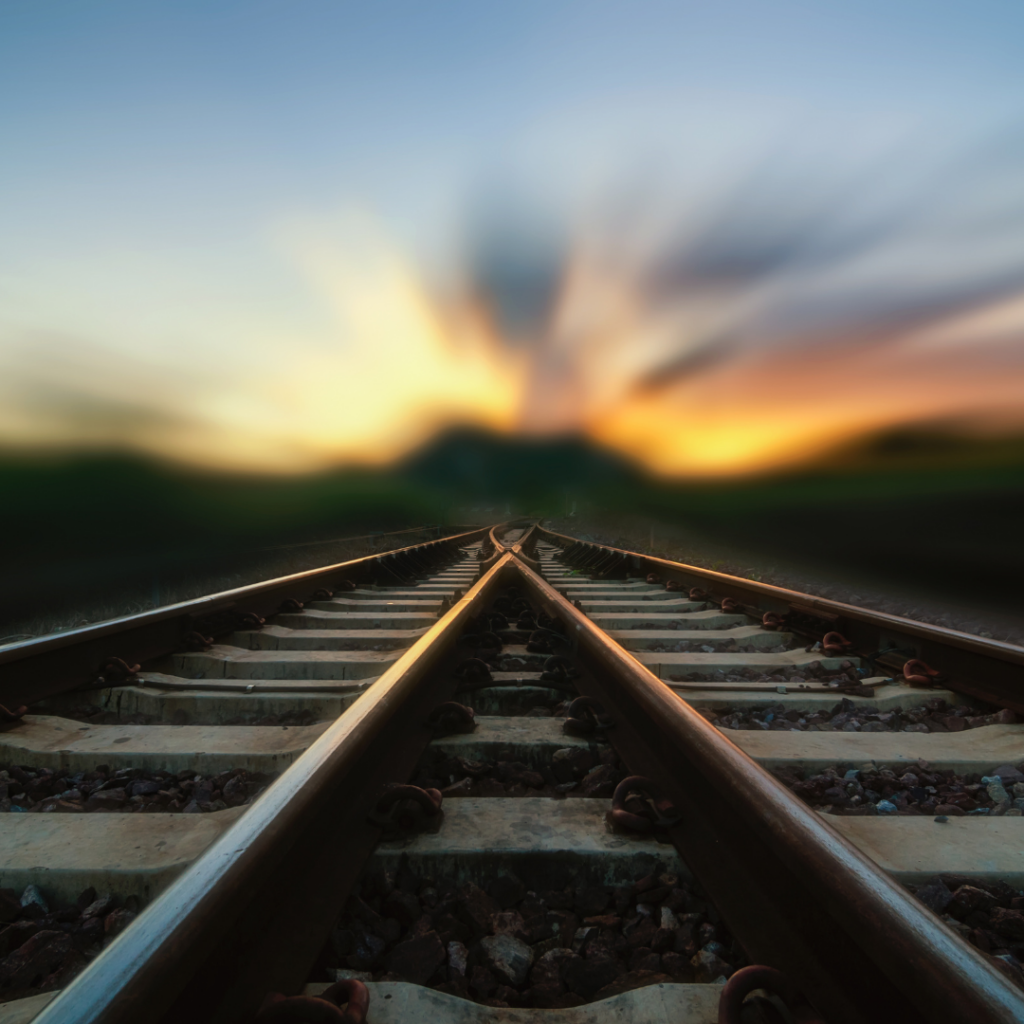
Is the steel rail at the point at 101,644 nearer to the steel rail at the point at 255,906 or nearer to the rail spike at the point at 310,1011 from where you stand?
the steel rail at the point at 255,906

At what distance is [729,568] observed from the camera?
11.4m

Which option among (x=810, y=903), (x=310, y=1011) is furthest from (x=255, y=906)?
(x=810, y=903)

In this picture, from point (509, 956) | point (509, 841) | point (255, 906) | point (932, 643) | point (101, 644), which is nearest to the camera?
point (255, 906)

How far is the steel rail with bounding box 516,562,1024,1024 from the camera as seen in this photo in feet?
2.68

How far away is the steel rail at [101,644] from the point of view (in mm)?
2576

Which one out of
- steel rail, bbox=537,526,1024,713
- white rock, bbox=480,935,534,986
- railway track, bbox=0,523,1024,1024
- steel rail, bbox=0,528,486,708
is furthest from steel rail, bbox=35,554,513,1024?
steel rail, bbox=537,526,1024,713

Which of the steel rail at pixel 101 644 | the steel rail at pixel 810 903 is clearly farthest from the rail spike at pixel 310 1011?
the steel rail at pixel 101 644

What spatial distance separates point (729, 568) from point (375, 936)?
10983 mm

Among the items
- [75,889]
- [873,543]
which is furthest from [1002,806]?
[873,543]

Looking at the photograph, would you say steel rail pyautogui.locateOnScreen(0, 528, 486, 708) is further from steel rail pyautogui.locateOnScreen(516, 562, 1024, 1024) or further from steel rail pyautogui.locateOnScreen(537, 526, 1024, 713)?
steel rail pyautogui.locateOnScreen(537, 526, 1024, 713)

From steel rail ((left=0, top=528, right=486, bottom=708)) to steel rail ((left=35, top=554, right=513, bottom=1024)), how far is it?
1.70 meters

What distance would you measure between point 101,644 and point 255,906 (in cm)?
241

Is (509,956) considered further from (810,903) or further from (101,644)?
(101,644)

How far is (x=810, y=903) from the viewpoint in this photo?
1.09 m
